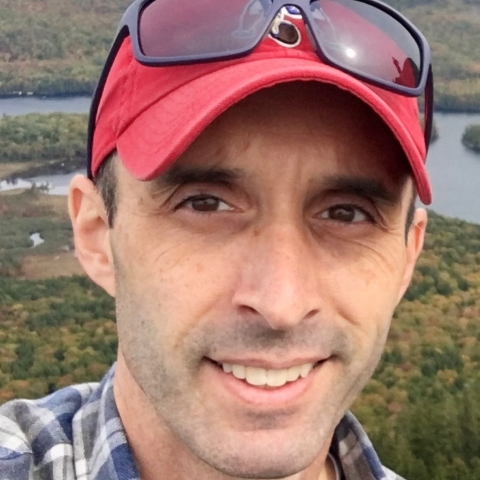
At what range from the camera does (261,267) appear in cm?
63

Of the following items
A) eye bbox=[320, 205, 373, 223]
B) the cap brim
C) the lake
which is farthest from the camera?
the lake

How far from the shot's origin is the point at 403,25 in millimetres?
700

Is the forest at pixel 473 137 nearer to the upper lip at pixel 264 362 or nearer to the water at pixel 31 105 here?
the water at pixel 31 105

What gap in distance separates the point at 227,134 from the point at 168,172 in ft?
0.26

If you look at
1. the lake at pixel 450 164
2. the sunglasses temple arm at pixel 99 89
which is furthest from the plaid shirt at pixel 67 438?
the lake at pixel 450 164

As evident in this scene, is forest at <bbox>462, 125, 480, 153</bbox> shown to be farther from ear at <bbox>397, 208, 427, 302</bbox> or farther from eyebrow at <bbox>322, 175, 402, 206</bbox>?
eyebrow at <bbox>322, 175, 402, 206</bbox>

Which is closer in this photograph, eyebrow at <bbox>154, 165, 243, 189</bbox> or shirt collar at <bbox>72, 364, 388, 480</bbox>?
eyebrow at <bbox>154, 165, 243, 189</bbox>

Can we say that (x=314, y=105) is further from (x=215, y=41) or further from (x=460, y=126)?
(x=460, y=126)

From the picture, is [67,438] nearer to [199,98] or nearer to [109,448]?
[109,448]

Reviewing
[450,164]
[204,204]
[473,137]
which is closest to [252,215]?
[204,204]

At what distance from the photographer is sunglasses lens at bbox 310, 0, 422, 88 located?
2.10 ft

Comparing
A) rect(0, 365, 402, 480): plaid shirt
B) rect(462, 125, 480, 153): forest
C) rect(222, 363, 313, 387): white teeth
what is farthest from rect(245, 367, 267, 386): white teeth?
rect(462, 125, 480, 153): forest

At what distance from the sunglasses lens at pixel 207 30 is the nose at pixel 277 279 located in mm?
204

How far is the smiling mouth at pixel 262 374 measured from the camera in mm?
673
